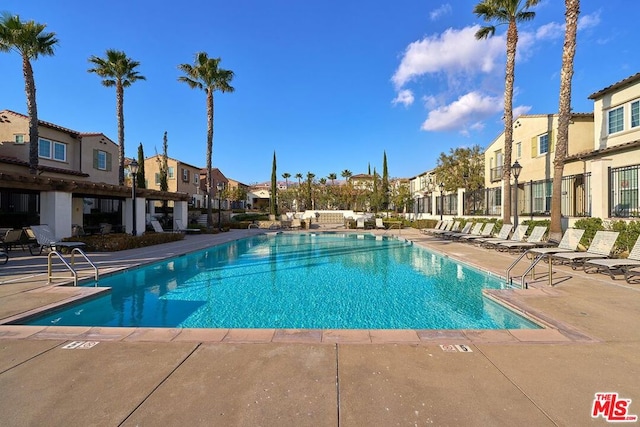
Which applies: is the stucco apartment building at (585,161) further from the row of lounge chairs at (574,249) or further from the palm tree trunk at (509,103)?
the row of lounge chairs at (574,249)

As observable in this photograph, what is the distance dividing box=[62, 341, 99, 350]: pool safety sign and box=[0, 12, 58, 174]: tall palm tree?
1637 cm

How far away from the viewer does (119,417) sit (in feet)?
8.74

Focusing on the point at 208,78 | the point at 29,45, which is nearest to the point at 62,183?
the point at 29,45

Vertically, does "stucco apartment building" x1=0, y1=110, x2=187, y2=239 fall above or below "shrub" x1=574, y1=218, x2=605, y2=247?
above

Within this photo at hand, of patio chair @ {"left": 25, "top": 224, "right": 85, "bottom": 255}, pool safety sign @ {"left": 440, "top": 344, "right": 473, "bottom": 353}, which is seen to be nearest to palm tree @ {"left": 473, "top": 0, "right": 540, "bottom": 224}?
pool safety sign @ {"left": 440, "top": 344, "right": 473, "bottom": 353}

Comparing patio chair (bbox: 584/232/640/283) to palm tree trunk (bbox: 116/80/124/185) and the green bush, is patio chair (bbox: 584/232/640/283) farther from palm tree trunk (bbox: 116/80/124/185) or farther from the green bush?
palm tree trunk (bbox: 116/80/124/185)

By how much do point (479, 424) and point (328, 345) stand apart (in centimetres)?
193

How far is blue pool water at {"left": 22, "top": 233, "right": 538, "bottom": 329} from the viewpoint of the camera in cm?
611

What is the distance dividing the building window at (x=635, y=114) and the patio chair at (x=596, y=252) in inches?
268

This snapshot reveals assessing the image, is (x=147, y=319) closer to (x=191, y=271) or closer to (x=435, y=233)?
(x=191, y=271)

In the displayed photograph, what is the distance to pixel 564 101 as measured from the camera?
12266mm

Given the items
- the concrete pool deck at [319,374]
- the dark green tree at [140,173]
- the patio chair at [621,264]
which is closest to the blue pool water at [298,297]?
the concrete pool deck at [319,374]

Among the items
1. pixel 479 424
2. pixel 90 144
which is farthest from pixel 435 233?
pixel 90 144

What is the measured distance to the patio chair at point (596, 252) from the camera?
8.86 m
